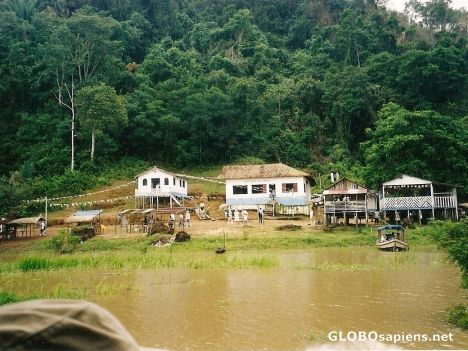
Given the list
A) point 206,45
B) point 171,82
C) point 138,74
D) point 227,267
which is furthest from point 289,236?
point 206,45

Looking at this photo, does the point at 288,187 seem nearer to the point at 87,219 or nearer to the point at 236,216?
the point at 236,216

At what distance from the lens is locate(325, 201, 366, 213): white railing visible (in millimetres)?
32188

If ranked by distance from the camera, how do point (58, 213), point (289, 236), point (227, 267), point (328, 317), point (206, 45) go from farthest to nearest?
point (206, 45)
point (58, 213)
point (289, 236)
point (227, 267)
point (328, 317)

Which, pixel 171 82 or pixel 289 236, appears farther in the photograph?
pixel 171 82

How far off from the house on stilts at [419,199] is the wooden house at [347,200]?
44.2 inches

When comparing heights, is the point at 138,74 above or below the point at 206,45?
below

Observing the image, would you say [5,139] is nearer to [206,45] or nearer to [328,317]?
[206,45]

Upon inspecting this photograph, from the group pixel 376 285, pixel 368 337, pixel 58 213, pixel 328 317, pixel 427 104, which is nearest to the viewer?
pixel 368 337

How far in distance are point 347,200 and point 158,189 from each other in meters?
15.7

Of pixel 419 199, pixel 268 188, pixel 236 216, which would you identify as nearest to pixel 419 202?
pixel 419 199

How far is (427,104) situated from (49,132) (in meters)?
41.5

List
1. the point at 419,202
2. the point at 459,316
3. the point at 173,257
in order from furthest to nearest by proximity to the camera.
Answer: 1. the point at 419,202
2. the point at 173,257
3. the point at 459,316

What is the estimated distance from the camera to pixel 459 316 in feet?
30.2

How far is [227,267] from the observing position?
18578 millimetres
